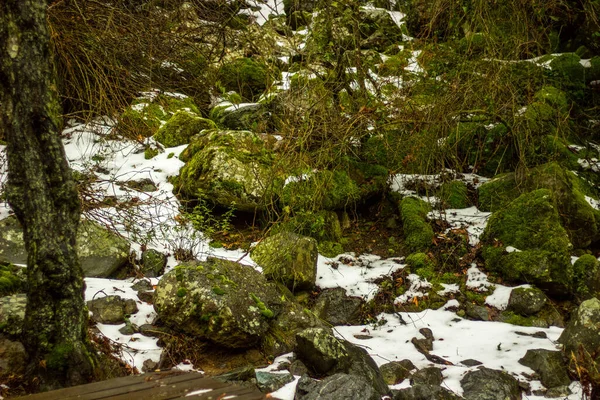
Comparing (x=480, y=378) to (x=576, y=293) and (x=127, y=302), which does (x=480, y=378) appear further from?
(x=127, y=302)

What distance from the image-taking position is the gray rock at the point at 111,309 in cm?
422

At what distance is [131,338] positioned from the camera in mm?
4094

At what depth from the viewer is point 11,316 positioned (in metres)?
3.52

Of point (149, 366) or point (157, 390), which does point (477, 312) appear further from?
point (157, 390)

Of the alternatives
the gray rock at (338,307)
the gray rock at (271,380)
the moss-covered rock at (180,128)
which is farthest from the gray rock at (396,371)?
the moss-covered rock at (180,128)

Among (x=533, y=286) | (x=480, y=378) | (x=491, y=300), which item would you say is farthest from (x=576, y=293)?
(x=480, y=378)

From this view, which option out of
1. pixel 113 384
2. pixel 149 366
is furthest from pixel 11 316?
pixel 113 384

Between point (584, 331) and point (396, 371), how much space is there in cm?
169

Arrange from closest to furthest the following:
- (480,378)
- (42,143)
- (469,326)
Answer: (42,143) → (480,378) → (469,326)

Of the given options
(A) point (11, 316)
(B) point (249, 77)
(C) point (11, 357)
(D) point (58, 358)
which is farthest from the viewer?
(B) point (249, 77)

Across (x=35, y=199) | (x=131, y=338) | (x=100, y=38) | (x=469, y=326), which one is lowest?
(x=469, y=326)

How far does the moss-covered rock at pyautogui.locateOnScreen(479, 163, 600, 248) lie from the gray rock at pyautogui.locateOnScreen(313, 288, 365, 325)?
2.54m

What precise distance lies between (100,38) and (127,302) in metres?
2.45

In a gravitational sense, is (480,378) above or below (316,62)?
below
